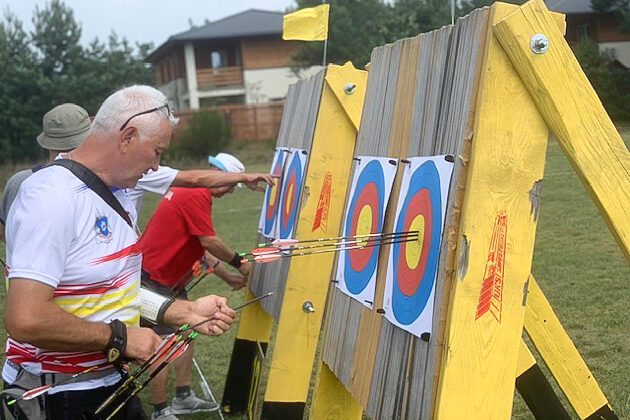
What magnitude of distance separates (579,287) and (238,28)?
43864 millimetres

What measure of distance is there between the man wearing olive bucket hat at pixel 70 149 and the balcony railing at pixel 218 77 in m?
44.1

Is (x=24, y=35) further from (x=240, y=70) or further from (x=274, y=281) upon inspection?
(x=274, y=281)

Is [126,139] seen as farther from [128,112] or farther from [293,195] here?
[293,195]

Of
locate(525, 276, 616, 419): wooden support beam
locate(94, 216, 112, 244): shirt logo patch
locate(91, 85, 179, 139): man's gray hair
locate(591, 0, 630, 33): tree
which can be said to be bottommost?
locate(525, 276, 616, 419): wooden support beam

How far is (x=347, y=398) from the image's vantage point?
3.38m

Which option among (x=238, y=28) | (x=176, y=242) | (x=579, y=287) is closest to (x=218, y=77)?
(x=238, y=28)

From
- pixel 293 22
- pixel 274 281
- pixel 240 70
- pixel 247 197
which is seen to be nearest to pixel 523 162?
pixel 274 281

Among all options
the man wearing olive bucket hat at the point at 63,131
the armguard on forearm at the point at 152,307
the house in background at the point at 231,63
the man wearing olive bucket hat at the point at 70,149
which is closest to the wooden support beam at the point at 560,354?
the armguard on forearm at the point at 152,307

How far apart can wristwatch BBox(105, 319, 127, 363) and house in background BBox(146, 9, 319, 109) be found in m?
45.4

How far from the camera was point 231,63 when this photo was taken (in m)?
50.7

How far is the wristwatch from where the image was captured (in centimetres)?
273

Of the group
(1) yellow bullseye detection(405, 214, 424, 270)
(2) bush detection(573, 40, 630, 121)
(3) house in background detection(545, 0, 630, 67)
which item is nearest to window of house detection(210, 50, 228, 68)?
→ (3) house in background detection(545, 0, 630, 67)

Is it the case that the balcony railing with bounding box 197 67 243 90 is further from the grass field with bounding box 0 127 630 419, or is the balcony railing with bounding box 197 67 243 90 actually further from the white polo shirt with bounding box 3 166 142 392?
the white polo shirt with bounding box 3 166 142 392

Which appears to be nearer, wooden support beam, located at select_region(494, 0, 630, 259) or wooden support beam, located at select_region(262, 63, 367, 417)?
wooden support beam, located at select_region(494, 0, 630, 259)
